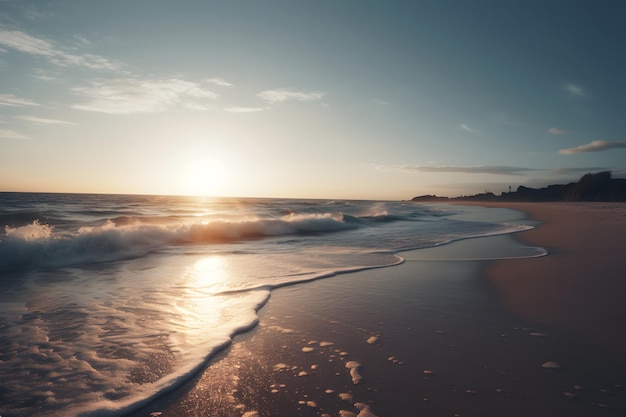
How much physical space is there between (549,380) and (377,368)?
1.41 metres

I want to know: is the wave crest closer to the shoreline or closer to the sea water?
the sea water

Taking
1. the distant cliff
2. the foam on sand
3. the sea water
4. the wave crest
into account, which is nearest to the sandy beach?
the foam on sand

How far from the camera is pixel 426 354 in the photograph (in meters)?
3.38

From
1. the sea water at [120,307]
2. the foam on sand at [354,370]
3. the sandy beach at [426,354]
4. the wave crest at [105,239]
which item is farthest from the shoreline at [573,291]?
the wave crest at [105,239]

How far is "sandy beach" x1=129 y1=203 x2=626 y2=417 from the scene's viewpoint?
2557mm

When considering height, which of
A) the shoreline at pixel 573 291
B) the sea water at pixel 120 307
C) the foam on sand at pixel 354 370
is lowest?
the sea water at pixel 120 307

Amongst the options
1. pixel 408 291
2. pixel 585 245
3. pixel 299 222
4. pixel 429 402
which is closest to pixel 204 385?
pixel 429 402

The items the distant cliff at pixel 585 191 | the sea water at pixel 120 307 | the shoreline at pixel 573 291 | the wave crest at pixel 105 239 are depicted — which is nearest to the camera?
the sea water at pixel 120 307

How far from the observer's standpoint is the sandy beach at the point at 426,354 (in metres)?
2.56

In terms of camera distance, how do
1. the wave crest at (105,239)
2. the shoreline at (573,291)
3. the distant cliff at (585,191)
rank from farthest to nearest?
the distant cliff at (585,191) < the wave crest at (105,239) < the shoreline at (573,291)

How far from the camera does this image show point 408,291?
577 centimetres

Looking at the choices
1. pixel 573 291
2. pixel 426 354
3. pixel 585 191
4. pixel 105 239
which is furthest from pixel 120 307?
pixel 585 191

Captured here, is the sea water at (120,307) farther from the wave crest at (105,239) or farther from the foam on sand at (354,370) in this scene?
A: the foam on sand at (354,370)

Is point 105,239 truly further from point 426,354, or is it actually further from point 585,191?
point 585,191
